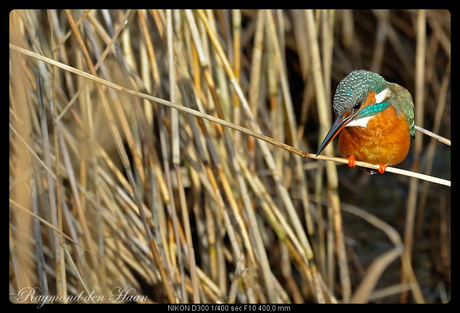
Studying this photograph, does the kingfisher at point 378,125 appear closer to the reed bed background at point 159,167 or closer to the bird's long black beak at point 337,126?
the bird's long black beak at point 337,126

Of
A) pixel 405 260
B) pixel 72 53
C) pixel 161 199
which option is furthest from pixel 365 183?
pixel 72 53

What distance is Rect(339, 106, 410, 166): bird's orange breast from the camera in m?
1.77

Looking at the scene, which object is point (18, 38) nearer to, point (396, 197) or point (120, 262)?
point (120, 262)

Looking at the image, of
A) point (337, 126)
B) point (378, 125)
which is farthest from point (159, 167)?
point (378, 125)

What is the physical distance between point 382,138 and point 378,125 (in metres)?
0.05

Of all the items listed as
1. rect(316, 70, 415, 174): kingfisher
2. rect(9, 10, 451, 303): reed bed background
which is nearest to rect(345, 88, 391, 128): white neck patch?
rect(316, 70, 415, 174): kingfisher

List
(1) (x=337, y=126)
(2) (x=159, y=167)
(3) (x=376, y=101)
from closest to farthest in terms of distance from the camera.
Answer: (1) (x=337, y=126) → (3) (x=376, y=101) → (2) (x=159, y=167)

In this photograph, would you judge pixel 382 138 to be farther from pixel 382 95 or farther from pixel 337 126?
pixel 337 126

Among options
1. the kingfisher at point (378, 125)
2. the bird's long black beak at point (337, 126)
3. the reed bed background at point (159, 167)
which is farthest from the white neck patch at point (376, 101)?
the reed bed background at point (159, 167)

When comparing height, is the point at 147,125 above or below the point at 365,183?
above

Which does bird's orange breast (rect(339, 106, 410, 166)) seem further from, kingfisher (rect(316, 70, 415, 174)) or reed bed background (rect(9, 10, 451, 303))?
reed bed background (rect(9, 10, 451, 303))

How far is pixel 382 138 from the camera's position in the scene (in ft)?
5.82

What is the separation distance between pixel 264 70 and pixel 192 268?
58.1 inches
